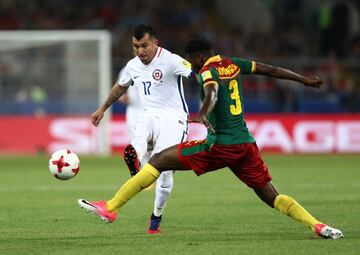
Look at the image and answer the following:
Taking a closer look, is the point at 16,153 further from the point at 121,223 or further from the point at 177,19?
the point at 121,223

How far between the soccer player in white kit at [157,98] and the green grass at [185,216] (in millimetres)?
1012

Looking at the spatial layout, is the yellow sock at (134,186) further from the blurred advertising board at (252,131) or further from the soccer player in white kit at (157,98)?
the blurred advertising board at (252,131)

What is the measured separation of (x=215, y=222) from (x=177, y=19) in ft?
66.7

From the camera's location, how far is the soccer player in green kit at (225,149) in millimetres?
9281

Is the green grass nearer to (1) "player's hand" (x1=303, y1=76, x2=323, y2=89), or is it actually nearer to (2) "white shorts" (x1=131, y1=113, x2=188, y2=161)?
(2) "white shorts" (x1=131, y1=113, x2=188, y2=161)

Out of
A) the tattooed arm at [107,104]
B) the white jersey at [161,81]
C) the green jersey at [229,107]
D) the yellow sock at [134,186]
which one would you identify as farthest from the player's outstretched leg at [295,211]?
the tattooed arm at [107,104]

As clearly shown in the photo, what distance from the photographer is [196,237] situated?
9.82 m

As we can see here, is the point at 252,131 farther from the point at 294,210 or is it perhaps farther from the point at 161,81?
the point at 294,210

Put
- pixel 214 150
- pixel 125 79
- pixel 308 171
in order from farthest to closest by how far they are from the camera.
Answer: pixel 308 171
pixel 125 79
pixel 214 150

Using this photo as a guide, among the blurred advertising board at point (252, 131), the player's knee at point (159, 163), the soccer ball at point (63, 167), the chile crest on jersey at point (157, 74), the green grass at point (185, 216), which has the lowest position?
the blurred advertising board at point (252, 131)

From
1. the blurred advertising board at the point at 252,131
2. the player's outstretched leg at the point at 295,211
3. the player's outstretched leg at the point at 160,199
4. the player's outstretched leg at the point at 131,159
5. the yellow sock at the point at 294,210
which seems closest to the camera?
the player's outstretched leg at the point at 295,211

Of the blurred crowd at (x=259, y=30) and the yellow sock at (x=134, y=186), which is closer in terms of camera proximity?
the yellow sock at (x=134, y=186)

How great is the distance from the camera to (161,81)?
35.7ft

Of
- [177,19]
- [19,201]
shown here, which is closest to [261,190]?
[19,201]
